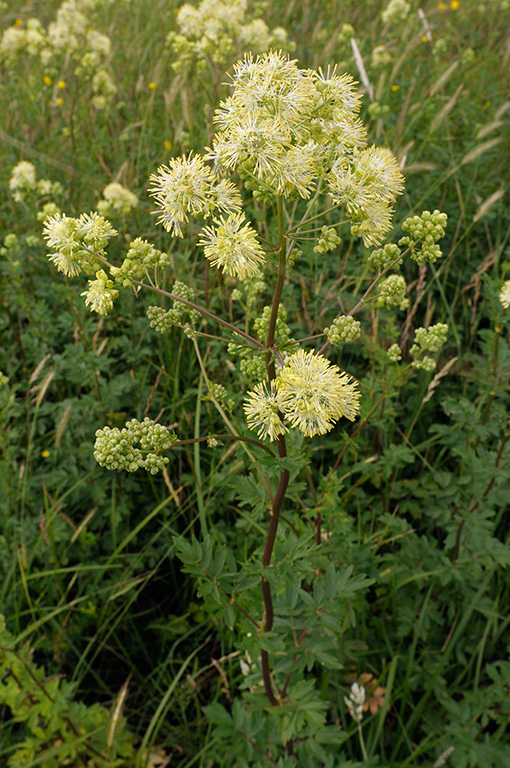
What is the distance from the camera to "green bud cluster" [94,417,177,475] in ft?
5.18

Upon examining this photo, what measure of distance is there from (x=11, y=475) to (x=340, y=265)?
8.44 ft

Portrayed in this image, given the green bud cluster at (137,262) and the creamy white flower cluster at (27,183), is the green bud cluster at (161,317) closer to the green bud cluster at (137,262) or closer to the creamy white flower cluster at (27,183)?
the green bud cluster at (137,262)

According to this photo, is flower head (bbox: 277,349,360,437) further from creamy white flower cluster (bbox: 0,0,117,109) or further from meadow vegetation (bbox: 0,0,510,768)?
creamy white flower cluster (bbox: 0,0,117,109)

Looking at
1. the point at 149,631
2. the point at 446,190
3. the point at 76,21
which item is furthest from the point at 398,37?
the point at 149,631

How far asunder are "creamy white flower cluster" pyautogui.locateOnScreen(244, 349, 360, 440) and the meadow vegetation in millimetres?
10

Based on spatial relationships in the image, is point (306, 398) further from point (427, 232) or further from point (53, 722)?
point (53, 722)

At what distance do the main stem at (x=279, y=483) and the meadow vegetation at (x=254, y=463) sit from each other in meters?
0.01

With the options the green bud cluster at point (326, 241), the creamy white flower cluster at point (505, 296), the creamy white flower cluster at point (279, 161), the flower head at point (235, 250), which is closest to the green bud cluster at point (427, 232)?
the creamy white flower cluster at point (279, 161)

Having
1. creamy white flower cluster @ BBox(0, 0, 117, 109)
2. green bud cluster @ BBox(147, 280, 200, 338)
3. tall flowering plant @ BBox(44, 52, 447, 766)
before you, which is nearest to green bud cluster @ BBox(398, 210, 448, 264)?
tall flowering plant @ BBox(44, 52, 447, 766)

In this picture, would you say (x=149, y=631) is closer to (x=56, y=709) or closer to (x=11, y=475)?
(x=56, y=709)

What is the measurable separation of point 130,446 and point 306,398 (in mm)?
564

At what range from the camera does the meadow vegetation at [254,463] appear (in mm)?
1599

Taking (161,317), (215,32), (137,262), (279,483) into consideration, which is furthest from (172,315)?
(215,32)

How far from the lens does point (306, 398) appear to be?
1496 millimetres
